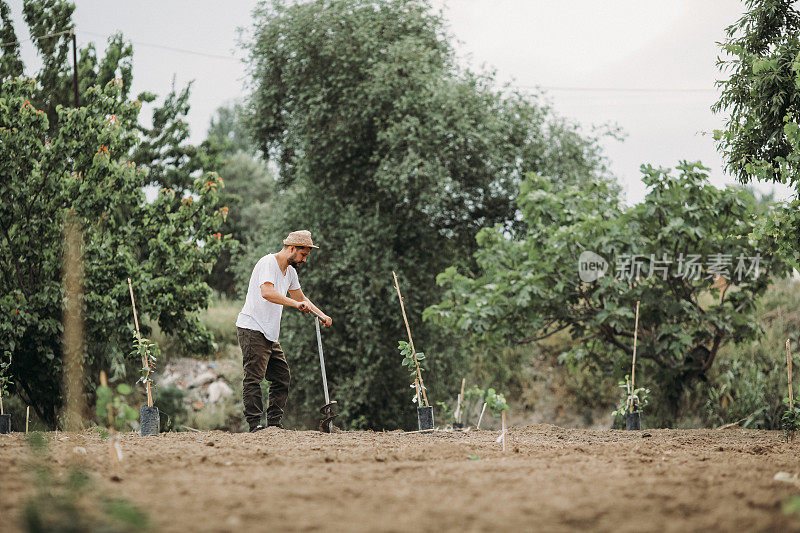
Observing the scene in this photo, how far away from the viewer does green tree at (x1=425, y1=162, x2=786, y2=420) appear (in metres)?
7.50

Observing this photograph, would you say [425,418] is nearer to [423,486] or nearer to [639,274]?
[423,486]

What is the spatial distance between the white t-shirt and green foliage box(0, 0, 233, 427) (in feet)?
9.20

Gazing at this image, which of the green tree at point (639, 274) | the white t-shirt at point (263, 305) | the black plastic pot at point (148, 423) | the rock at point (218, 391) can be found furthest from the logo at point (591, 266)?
the rock at point (218, 391)

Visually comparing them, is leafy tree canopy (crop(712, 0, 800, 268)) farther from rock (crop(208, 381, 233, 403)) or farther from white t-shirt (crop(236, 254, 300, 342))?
rock (crop(208, 381, 233, 403))

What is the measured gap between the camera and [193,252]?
8.45 meters

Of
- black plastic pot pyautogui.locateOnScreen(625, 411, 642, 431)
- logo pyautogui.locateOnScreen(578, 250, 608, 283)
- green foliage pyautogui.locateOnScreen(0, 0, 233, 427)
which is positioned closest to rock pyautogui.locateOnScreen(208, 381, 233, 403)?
green foliage pyautogui.locateOnScreen(0, 0, 233, 427)

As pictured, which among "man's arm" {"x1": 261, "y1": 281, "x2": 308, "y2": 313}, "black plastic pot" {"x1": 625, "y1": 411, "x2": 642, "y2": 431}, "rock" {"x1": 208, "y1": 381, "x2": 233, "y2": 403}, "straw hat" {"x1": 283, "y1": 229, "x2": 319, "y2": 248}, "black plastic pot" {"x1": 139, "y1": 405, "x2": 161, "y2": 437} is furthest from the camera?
"rock" {"x1": 208, "y1": 381, "x2": 233, "y2": 403}

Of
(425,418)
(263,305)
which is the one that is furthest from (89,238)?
(425,418)

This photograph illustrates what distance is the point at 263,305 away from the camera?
536 centimetres

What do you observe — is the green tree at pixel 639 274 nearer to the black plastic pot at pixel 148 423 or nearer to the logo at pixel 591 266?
the logo at pixel 591 266

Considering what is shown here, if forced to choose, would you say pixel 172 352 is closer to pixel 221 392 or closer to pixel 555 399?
pixel 221 392

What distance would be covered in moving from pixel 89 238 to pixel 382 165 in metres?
4.53

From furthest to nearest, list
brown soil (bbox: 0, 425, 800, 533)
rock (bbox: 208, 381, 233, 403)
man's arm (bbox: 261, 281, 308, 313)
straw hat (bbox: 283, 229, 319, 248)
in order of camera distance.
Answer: rock (bbox: 208, 381, 233, 403)
straw hat (bbox: 283, 229, 319, 248)
man's arm (bbox: 261, 281, 308, 313)
brown soil (bbox: 0, 425, 800, 533)

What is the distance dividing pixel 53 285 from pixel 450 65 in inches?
292
